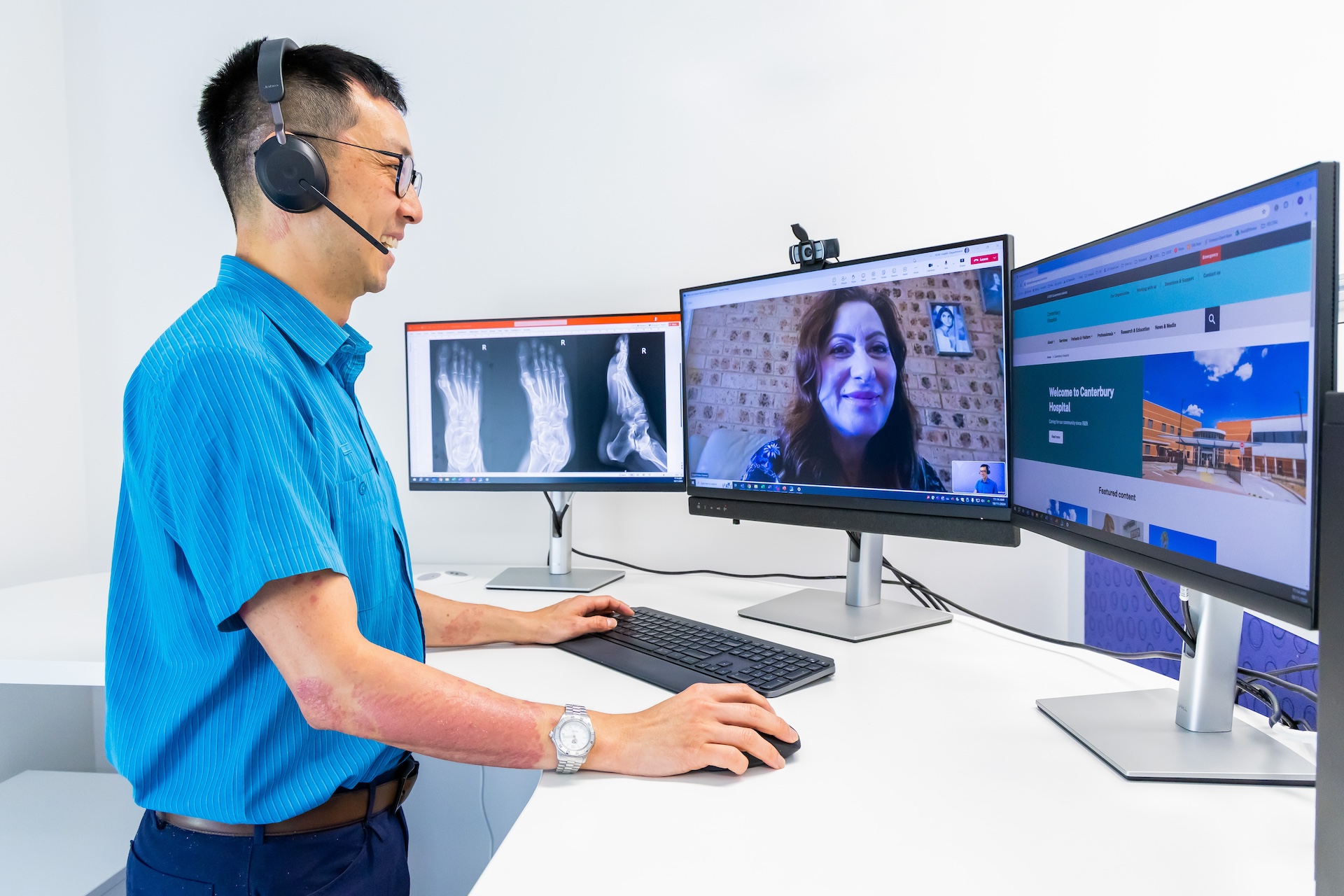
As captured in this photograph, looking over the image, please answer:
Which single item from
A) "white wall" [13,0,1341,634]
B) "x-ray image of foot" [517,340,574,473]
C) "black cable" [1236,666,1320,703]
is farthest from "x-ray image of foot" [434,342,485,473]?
"black cable" [1236,666,1320,703]

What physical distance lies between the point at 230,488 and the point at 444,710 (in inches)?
11.3

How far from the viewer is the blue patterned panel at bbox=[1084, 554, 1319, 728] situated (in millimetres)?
992

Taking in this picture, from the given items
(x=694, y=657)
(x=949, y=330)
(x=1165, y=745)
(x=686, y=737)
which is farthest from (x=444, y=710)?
(x=949, y=330)

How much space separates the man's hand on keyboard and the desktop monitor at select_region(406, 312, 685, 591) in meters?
0.33

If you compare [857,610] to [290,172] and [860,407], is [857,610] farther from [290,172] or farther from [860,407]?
[290,172]

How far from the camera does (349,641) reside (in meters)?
0.70

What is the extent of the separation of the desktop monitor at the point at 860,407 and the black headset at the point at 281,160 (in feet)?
2.36

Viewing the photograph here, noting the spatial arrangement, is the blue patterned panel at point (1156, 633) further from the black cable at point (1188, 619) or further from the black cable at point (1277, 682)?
the black cable at point (1188, 619)

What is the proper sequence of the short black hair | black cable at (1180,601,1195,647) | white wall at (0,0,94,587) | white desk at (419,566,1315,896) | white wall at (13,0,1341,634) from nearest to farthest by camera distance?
white desk at (419,566,1315,896) < black cable at (1180,601,1195,647) < the short black hair < white wall at (13,0,1341,634) < white wall at (0,0,94,587)

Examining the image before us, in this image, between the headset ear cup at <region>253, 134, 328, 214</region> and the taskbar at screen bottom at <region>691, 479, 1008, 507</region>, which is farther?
the taskbar at screen bottom at <region>691, 479, 1008, 507</region>

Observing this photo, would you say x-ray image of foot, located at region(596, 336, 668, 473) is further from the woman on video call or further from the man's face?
the man's face

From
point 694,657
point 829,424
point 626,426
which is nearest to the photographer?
point 694,657

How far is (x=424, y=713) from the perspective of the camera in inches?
28.7

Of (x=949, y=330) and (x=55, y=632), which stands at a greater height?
(x=949, y=330)
